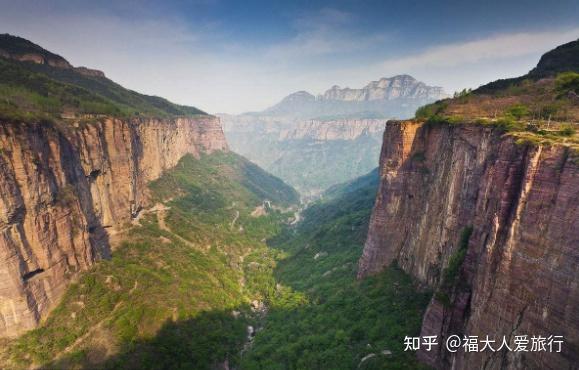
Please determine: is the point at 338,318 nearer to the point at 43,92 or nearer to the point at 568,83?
the point at 568,83

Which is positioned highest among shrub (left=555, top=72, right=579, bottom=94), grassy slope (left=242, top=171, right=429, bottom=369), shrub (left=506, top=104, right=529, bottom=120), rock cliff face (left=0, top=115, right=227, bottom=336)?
shrub (left=555, top=72, right=579, bottom=94)

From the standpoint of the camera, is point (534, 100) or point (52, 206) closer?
point (534, 100)

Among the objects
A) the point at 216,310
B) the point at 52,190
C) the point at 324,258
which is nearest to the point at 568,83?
the point at 324,258

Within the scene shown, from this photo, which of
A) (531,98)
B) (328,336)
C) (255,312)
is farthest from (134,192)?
(531,98)

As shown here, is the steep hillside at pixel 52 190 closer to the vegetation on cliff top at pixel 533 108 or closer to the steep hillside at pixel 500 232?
the steep hillside at pixel 500 232

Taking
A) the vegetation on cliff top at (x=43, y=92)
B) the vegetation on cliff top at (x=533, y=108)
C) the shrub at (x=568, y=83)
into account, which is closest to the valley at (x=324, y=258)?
the shrub at (x=568, y=83)

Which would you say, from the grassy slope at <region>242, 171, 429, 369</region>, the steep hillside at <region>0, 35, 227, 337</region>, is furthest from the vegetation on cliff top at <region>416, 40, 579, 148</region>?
the steep hillside at <region>0, 35, 227, 337</region>

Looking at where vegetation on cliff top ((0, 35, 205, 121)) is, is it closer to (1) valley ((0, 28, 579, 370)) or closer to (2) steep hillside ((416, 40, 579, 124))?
(1) valley ((0, 28, 579, 370))
